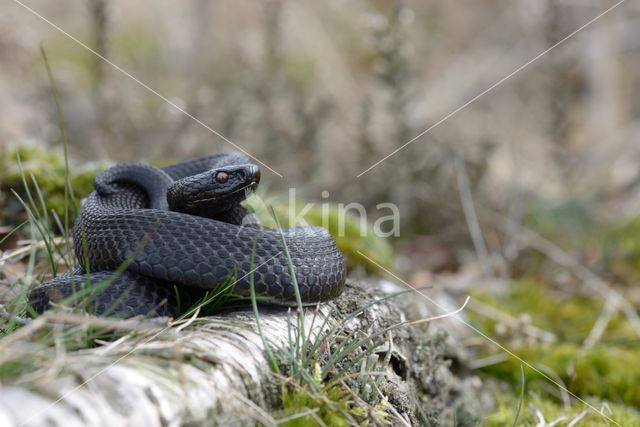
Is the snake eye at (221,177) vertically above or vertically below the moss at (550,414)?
above

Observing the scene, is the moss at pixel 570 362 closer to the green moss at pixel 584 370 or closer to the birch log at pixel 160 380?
the green moss at pixel 584 370

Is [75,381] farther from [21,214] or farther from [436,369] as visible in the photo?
[21,214]

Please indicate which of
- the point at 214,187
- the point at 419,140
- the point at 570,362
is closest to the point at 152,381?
the point at 214,187

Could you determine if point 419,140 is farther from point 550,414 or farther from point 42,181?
point 550,414

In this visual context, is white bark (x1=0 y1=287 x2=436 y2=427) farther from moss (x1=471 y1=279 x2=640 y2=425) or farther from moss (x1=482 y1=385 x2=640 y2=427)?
moss (x1=471 y1=279 x2=640 y2=425)

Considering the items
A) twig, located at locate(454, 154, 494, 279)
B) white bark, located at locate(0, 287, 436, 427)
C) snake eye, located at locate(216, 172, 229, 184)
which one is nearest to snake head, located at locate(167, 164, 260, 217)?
snake eye, located at locate(216, 172, 229, 184)

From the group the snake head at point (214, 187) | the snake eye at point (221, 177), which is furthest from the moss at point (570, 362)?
the snake eye at point (221, 177)

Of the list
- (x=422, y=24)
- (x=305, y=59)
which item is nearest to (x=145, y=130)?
(x=305, y=59)
